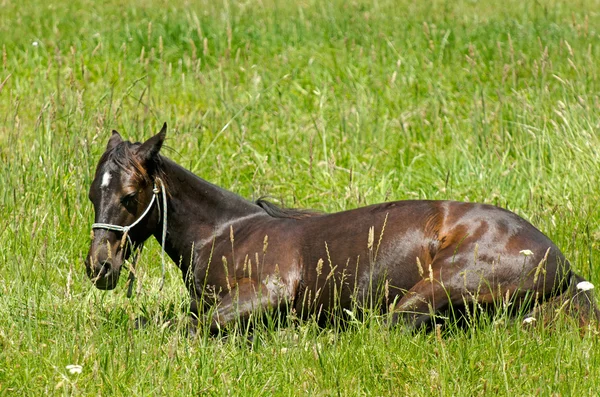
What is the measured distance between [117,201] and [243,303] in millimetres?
952

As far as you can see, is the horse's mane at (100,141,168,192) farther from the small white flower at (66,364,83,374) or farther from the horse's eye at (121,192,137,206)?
the small white flower at (66,364,83,374)

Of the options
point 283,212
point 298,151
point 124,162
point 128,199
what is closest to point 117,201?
point 128,199

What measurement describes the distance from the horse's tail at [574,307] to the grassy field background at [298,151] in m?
0.18

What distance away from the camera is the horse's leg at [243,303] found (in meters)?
5.23

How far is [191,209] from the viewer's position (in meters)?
5.66

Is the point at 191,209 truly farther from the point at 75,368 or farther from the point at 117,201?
the point at 75,368

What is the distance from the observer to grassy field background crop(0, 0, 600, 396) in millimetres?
4145

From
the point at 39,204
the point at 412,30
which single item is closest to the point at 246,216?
the point at 39,204

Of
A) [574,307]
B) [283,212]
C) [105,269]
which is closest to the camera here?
[574,307]

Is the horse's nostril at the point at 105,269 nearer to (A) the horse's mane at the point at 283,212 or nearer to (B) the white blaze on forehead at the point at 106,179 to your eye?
(B) the white blaze on forehead at the point at 106,179

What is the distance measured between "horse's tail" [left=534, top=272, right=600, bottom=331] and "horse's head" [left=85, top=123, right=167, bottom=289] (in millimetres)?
2350

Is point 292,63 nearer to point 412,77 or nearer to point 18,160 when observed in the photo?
point 412,77

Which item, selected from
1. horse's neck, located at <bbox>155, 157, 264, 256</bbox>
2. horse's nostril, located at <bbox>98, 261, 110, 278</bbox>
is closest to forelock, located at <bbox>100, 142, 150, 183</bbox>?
horse's neck, located at <bbox>155, 157, 264, 256</bbox>

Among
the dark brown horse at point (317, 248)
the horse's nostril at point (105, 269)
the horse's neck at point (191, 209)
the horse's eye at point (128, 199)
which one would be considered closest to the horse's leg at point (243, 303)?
the dark brown horse at point (317, 248)
